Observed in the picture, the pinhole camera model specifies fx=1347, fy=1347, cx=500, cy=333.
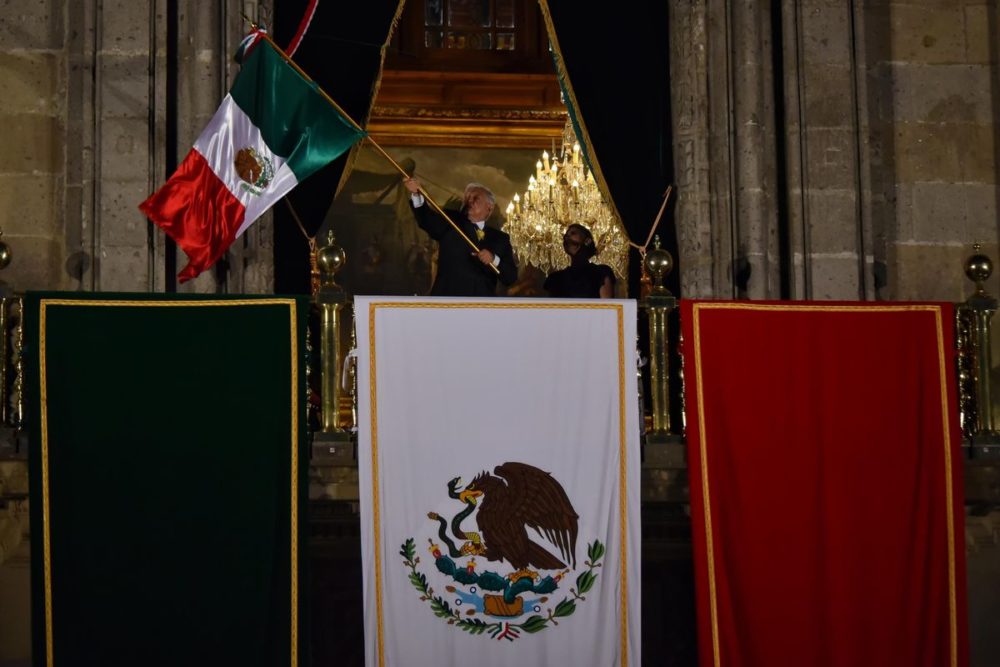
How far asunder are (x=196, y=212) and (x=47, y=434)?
152 cm

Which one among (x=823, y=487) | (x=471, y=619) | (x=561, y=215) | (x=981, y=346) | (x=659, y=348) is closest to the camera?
(x=471, y=619)

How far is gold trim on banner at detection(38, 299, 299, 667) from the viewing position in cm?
552

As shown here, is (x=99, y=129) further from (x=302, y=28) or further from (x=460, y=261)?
(x=460, y=261)

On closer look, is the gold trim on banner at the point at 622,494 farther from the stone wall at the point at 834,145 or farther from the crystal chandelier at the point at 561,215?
the crystal chandelier at the point at 561,215

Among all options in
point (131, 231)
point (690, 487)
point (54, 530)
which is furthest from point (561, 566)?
point (131, 231)

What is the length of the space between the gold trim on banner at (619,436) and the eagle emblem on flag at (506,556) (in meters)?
0.12

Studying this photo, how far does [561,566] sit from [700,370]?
1.06m

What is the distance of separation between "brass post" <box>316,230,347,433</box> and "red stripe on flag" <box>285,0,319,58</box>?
4.47 feet

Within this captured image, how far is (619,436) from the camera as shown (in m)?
5.90

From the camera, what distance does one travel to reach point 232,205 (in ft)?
21.7

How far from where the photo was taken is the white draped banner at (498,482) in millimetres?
5734

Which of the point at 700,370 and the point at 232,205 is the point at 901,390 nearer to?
the point at 700,370

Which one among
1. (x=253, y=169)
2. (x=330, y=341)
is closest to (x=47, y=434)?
(x=330, y=341)

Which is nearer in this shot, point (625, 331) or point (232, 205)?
point (625, 331)
